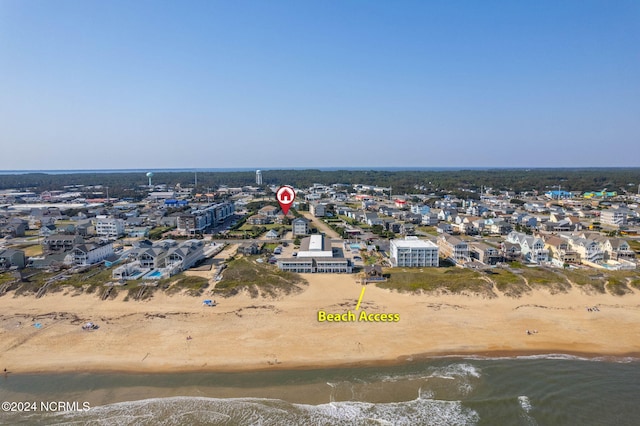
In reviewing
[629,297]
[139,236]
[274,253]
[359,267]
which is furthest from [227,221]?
[629,297]

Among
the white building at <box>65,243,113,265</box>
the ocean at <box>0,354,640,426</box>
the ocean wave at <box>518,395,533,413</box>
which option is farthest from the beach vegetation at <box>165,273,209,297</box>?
the ocean wave at <box>518,395,533,413</box>

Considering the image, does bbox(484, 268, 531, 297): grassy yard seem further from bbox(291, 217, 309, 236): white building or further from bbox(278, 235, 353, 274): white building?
bbox(291, 217, 309, 236): white building

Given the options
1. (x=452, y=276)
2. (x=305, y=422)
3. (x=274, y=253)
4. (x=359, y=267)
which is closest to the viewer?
(x=305, y=422)

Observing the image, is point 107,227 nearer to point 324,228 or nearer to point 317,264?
point 324,228

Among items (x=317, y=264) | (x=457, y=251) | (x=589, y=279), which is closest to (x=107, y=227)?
(x=317, y=264)

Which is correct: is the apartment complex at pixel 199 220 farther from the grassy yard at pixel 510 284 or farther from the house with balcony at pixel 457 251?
the grassy yard at pixel 510 284

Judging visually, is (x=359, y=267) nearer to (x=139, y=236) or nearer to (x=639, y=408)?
(x=639, y=408)

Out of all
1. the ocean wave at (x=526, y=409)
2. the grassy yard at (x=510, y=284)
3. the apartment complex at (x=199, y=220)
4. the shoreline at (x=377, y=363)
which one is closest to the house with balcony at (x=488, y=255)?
the grassy yard at (x=510, y=284)
